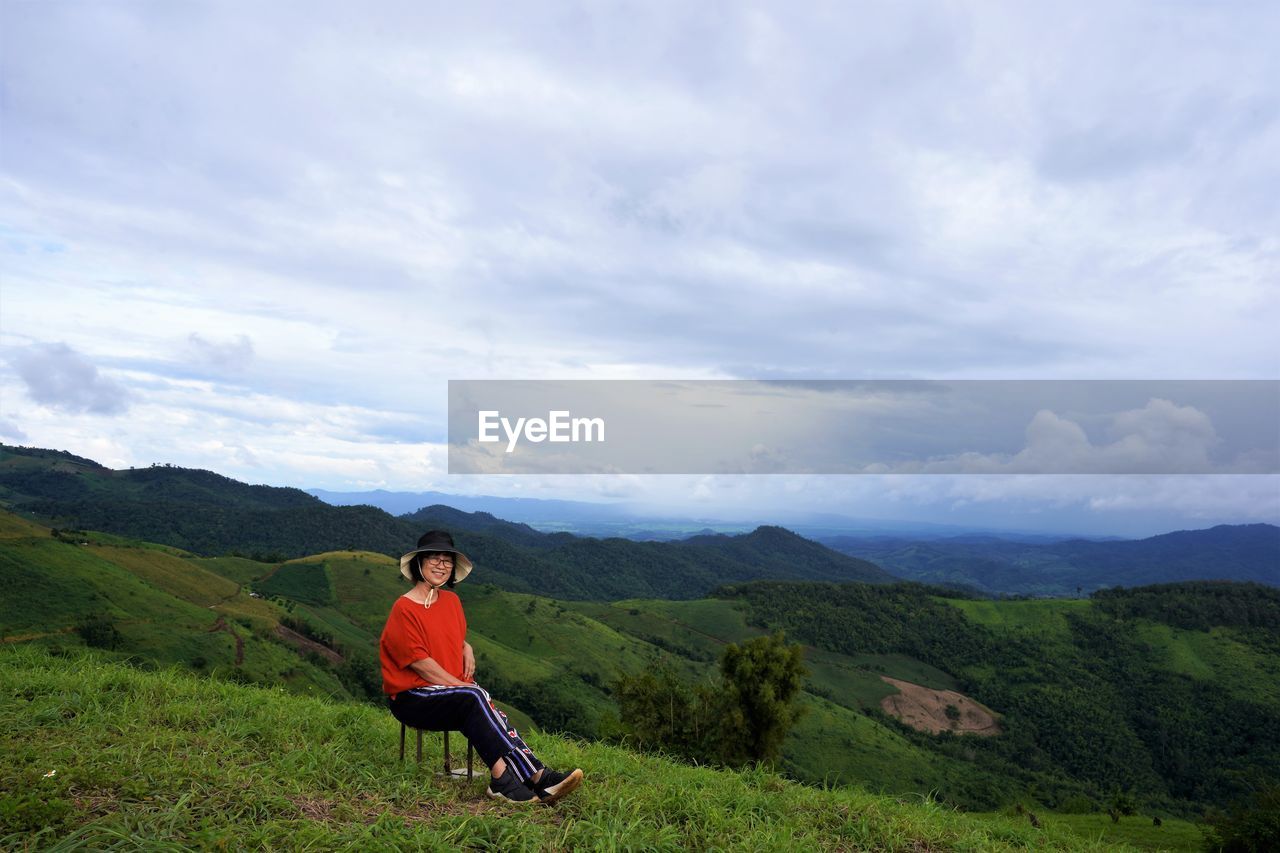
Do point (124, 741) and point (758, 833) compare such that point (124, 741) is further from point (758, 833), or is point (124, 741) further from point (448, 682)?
point (758, 833)

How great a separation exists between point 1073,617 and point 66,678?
17322cm

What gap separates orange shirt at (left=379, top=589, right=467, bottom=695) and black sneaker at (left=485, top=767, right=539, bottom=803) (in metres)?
1.11

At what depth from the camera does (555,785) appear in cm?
624

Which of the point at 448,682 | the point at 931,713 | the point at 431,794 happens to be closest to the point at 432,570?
the point at 448,682

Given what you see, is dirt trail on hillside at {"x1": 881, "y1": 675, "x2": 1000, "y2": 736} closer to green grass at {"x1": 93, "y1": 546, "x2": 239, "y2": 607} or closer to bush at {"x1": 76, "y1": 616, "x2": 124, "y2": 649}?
green grass at {"x1": 93, "y1": 546, "x2": 239, "y2": 607}

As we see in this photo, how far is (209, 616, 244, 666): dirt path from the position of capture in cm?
5533

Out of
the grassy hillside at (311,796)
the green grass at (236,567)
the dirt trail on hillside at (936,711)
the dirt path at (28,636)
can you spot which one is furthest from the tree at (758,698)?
the green grass at (236,567)

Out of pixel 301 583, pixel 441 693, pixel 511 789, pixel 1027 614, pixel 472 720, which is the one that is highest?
pixel 441 693

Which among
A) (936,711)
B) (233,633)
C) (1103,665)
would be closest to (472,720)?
(233,633)

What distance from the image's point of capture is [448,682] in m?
6.39

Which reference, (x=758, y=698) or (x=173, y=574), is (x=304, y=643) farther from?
(x=758, y=698)

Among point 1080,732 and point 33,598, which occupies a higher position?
point 33,598

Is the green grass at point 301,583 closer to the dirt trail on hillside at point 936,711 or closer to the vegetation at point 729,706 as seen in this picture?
the vegetation at point 729,706

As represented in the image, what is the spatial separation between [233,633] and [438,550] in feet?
219
